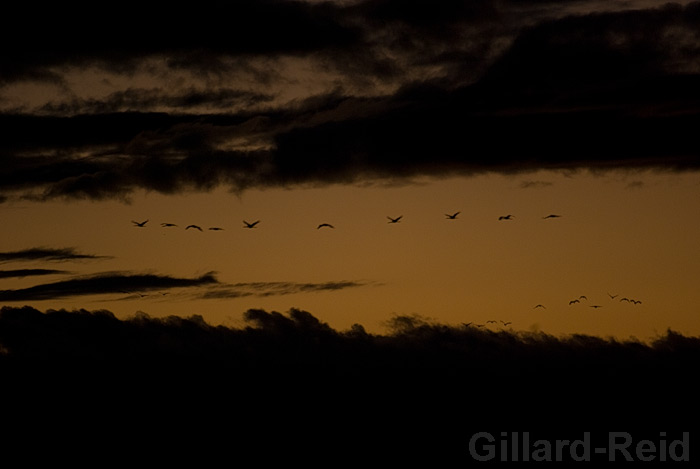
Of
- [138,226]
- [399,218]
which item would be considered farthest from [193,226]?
[399,218]

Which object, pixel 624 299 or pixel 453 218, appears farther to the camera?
pixel 624 299

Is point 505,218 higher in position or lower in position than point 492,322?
higher

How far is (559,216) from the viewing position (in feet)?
319

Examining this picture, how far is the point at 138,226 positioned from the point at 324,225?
12.1 m

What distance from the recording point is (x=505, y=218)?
316 feet

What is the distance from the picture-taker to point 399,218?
9325 centimetres

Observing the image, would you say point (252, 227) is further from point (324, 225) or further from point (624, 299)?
point (624, 299)

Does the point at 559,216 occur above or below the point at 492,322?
above

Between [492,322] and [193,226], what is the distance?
2369 centimetres

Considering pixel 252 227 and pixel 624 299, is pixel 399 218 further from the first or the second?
pixel 624 299

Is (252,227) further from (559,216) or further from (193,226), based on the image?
(559,216)

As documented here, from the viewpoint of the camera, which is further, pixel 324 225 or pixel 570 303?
pixel 570 303

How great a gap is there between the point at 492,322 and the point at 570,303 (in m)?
6.07

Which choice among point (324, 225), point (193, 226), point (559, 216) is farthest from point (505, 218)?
point (193, 226)
